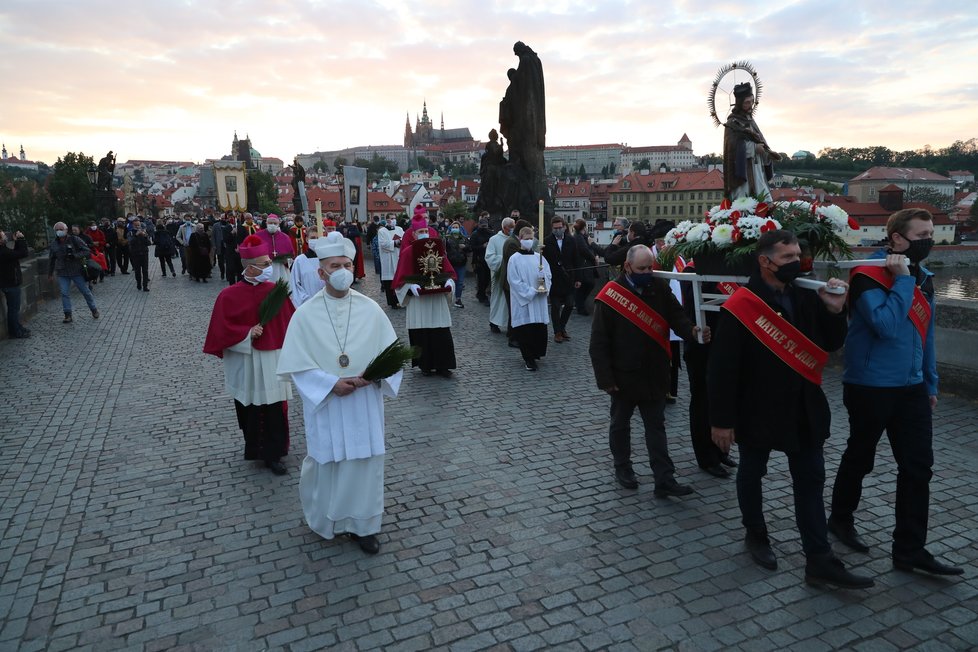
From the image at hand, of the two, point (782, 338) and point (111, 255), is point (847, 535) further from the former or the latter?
point (111, 255)

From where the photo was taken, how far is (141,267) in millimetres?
18234

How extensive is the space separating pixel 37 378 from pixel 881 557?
31.9 feet

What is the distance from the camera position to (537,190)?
23609mm

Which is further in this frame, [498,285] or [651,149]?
[651,149]

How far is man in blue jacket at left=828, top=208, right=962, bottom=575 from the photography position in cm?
382

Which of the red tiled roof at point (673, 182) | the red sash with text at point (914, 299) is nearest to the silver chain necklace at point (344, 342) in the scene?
the red sash with text at point (914, 299)

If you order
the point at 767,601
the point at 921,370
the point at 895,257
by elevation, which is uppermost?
the point at 895,257

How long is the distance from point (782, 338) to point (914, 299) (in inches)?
37.9

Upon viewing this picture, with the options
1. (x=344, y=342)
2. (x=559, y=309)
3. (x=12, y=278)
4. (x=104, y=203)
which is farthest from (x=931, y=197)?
(x=344, y=342)

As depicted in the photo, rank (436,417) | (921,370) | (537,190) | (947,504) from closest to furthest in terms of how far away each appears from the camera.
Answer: (921,370) < (947,504) < (436,417) < (537,190)

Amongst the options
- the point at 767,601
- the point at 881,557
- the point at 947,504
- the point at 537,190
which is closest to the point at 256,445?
the point at 767,601

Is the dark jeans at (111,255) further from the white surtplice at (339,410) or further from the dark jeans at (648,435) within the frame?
the dark jeans at (648,435)

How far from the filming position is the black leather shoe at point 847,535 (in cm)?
420

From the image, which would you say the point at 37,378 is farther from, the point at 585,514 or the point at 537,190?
the point at 537,190
